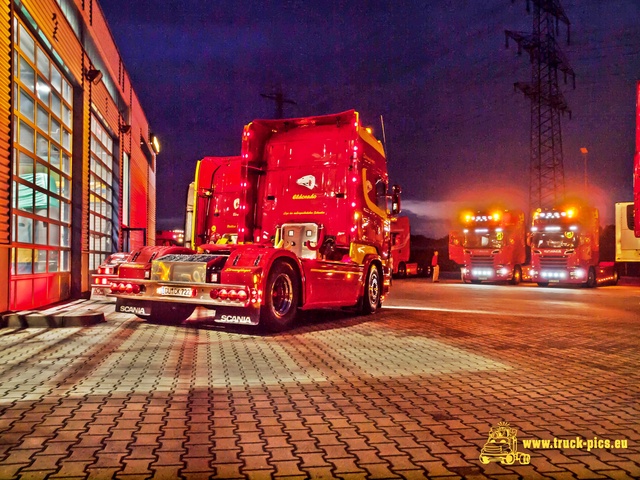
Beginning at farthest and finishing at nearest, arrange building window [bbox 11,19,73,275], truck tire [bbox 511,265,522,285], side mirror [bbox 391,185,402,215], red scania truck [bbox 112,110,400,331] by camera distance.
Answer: truck tire [bbox 511,265,522,285], side mirror [bbox 391,185,402,215], building window [bbox 11,19,73,275], red scania truck [bbox 112,110,400,331]

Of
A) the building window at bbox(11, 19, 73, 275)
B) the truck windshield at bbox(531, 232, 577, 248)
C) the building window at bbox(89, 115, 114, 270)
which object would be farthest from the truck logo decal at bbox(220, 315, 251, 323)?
the truck windshield at bbox(531, 232, 577, 248)

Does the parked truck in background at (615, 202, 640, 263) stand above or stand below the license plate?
above

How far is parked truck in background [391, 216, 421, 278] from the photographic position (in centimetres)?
3316

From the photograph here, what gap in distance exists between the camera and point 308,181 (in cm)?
1241

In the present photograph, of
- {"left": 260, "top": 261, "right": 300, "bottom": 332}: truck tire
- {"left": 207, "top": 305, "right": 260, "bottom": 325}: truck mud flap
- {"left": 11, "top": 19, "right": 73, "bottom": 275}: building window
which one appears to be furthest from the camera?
{"left": 11, "top": 19, "right": 73, "bottom": 275}: building window

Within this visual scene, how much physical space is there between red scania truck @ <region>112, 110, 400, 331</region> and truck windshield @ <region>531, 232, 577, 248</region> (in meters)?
15.9

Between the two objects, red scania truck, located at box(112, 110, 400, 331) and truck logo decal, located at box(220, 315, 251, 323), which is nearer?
truck logo decal, located at box(220, 315, 251, 323)

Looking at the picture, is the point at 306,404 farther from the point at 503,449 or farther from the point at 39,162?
the point at 39,162

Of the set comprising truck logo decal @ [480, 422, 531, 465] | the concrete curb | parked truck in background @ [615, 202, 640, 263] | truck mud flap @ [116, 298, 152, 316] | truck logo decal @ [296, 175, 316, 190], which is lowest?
truck logo decal @ [480, 422, 531, 465]

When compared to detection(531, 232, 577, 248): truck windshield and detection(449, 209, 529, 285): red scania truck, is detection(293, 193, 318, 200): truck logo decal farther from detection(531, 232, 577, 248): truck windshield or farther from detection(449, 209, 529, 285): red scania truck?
detection(531, 232, 577, 248): truck windshield

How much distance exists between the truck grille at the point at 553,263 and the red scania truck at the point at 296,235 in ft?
52.0

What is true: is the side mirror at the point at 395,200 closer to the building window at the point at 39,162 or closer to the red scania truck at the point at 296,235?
the red scania truck at the point at 296,235

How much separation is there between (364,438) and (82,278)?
44.3 feet

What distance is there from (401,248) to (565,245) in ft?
31.4
